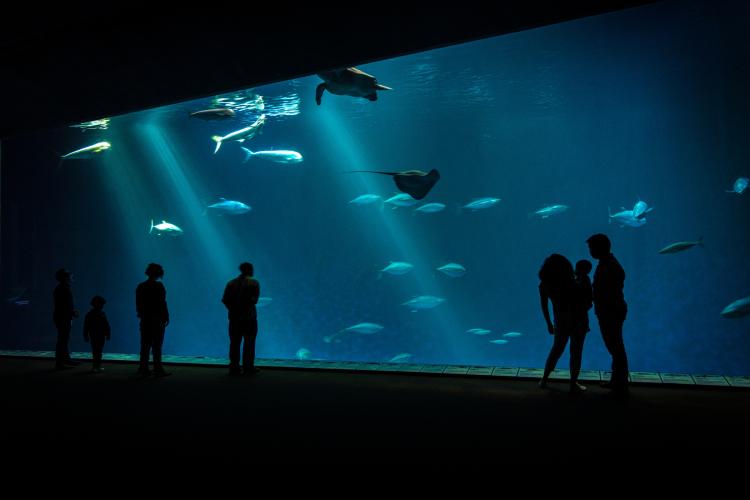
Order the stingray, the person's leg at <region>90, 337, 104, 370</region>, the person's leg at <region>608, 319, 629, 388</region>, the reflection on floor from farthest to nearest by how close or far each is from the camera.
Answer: the stingray
the person's leg at <region>90, 337, 104, 370</region>
the reflection on floor
the person's leg at <region>608, 319, 629, 388</region>

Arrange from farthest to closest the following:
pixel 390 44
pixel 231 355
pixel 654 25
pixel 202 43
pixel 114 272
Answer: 1. pixel 114 272
2. pixel 654 25
3. pixel 231 355
4. pixel 202 43
5. pixel 390 44

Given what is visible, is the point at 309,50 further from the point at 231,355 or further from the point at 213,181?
the point at 213,181

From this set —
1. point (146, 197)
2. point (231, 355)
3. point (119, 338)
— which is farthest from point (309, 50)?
point (146, 197)

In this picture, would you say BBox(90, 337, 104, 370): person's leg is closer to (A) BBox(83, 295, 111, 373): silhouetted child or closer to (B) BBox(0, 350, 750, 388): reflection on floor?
(A) BBox(83, 295, 111, 373): silhouetted child

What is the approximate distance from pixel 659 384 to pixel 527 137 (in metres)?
38.6

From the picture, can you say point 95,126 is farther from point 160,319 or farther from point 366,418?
point 366,418

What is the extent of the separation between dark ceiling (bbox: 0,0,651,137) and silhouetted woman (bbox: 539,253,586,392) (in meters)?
2.88

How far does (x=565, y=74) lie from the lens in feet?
70.7

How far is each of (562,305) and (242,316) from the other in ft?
15.0

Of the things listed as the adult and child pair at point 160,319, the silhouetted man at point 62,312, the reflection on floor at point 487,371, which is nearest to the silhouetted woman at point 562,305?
the reflection on floor at point 487,371

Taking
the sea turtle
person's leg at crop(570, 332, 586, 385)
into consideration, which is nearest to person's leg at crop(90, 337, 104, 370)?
the sea turtle

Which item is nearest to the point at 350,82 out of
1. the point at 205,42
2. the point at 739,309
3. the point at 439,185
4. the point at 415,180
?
the point at 415,180

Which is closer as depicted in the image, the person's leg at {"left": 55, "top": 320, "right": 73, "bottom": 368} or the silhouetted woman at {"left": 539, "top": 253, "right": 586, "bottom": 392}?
the silhouetted woman at {"left": 539, "top": 253, "right": 586, "bottom": 392}

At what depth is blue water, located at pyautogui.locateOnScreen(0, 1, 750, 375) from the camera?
19.3 meters
